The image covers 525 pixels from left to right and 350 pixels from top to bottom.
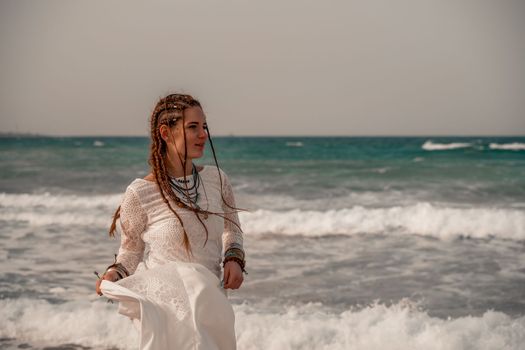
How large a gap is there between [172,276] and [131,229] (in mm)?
260

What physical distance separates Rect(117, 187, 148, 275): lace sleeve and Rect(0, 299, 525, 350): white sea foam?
2737mm

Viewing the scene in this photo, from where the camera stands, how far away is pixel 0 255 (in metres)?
8.51

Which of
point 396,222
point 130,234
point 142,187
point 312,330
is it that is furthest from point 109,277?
point 396,222

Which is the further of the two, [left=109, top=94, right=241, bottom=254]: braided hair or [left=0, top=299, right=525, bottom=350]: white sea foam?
[left=0, top=299, right=525, bottom=350]: white sea foam

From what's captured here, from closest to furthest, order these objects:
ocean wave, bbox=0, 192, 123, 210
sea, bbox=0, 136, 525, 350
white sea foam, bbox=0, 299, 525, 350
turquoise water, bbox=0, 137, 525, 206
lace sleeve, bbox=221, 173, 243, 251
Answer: lace sleeve, bbox=221, 173, 243, 251 → white sea foam, bbox=0, 299, 525, 350 → sea, bbox=0, 136, 525, 350 → ocean wave, bbox=0, 192, 123, 210 → turquoise water, bbox=0, 137, 525, 206

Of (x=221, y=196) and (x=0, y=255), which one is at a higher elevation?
(x=221, y=196)

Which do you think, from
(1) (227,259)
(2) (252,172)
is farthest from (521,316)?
(2) (252,172)

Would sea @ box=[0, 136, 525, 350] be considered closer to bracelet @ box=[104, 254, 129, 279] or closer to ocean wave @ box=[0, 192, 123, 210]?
ocean wave @ box=[0, 192, 123, 210]

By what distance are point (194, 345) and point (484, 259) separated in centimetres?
716

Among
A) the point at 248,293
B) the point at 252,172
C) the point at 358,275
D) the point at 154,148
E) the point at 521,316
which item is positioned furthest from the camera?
the point at 252,172

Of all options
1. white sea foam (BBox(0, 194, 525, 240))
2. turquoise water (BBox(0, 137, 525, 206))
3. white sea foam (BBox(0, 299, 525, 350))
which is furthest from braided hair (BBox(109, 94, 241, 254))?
turquoise water (BBox(0, 137, 525, 206))

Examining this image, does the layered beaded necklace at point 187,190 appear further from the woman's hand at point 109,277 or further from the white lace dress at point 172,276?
the woman's hand at point 109,277

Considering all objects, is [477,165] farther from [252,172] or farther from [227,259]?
[227,259]

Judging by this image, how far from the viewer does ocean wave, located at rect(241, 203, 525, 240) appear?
35.2 feet
